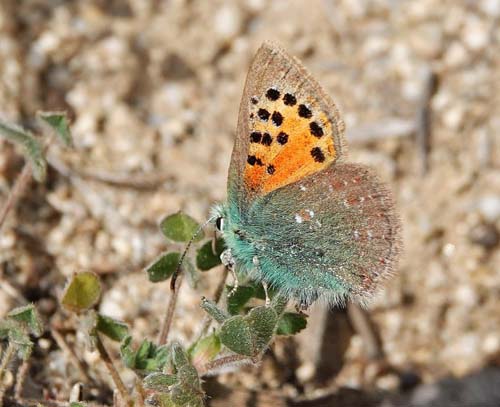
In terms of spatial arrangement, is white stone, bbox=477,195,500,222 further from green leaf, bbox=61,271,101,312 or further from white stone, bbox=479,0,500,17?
green leaf, bbox=61,271,101,312

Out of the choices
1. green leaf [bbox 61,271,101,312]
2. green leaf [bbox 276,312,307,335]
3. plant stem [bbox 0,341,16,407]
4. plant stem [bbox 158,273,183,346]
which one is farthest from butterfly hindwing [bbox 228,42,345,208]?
plant stem [bbox 0,341,16,407]

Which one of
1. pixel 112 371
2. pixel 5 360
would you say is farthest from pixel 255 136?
pixel 5 360

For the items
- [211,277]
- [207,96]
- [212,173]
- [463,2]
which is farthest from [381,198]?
[463,2]

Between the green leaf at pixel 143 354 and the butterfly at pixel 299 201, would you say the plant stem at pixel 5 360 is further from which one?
the butterfly at pixel 299 201

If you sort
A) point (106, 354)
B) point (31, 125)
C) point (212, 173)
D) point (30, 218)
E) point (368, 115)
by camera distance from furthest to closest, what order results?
1. point (368, 115)
2. point (212, 173)
3. point (31, 125)
4. point (30, 218)
5. point (106, 354)

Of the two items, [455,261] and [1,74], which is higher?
[1,74]

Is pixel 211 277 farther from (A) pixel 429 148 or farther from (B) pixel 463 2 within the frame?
(B) pixel 463 2

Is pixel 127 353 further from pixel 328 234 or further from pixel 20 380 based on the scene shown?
pixel 328 234

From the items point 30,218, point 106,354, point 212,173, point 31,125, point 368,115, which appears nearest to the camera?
point 106,354
